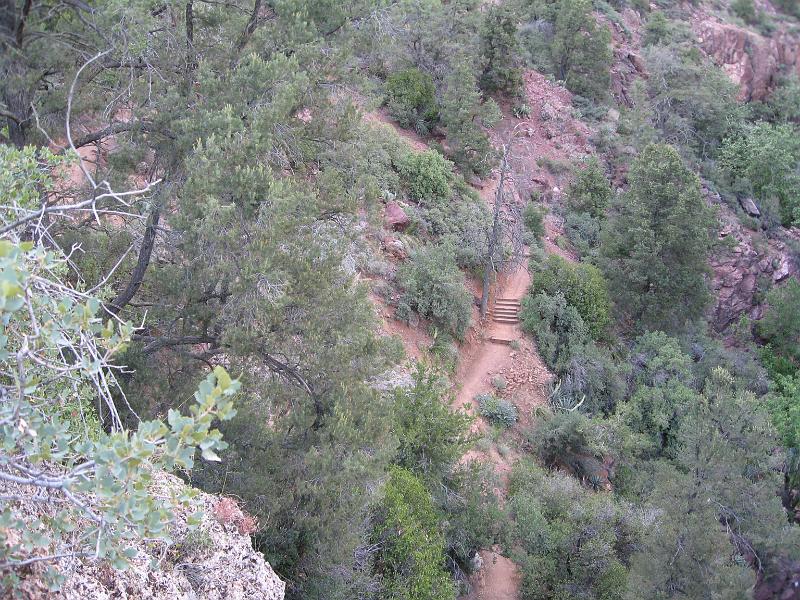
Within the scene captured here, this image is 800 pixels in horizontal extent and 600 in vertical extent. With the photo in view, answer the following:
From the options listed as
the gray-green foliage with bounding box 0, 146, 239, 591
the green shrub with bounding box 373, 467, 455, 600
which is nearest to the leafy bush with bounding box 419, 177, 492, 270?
the green shrub with bounding box 373, 467, 455, 600

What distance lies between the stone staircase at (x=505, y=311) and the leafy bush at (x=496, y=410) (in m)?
3.34

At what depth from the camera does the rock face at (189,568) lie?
3.71 m

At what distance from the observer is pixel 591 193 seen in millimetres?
26547

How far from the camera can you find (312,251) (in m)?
7.77

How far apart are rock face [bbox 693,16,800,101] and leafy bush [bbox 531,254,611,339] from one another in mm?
21079

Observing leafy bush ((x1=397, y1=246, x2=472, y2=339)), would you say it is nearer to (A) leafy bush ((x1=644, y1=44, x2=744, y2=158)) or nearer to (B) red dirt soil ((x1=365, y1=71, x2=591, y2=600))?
(B) red dirt soil ((x1=365, y1=71, x2=591, y2=600))

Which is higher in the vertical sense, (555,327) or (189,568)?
(189,568)

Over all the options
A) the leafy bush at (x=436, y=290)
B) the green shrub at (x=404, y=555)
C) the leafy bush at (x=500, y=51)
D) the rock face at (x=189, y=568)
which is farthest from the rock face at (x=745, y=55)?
the rock face at (x=189, y=568)

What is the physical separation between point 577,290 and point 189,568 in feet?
59.0

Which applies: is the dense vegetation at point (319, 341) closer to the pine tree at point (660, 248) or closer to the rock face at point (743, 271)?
the pine tree at point (660, 248)

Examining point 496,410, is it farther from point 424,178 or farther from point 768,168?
point 768,168

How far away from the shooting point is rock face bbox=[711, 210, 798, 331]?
2573cm

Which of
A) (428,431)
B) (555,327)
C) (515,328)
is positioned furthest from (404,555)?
(555,327)

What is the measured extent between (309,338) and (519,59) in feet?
79.9
